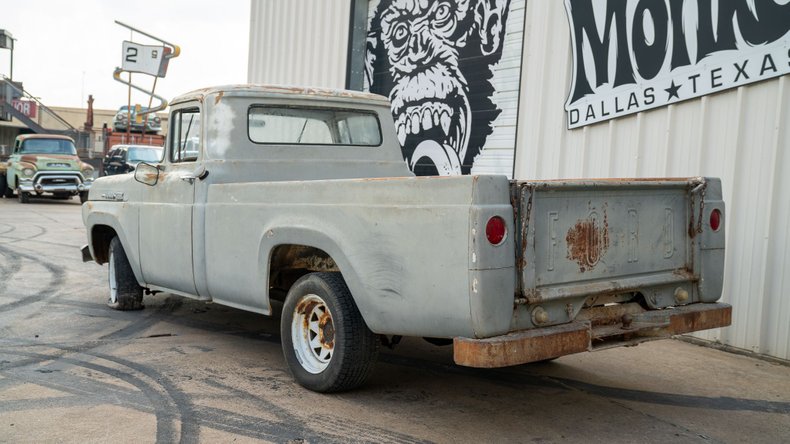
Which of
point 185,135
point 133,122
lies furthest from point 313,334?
point 133,122

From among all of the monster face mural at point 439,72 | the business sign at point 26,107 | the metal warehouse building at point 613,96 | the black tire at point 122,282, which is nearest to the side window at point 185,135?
the black tire at point 122,282

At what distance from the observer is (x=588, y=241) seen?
3.96 m

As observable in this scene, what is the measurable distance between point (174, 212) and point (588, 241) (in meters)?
3.13

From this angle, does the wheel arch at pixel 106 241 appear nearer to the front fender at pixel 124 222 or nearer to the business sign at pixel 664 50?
the front fender at pixel 124 222

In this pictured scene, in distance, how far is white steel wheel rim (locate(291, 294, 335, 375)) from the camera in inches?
175

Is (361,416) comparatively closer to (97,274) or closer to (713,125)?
(713,125)

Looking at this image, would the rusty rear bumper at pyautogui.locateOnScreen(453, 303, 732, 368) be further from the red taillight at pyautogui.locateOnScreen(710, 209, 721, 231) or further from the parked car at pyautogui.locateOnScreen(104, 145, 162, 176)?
the parked car at pyautogui.locateOnScreen(104, 145, 162, 176)

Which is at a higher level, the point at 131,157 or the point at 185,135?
the point at 131,157

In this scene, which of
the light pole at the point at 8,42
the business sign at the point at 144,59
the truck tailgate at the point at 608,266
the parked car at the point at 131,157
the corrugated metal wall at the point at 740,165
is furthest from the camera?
the light pole at the point at 8,42

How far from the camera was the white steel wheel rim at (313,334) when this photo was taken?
445 centimetres

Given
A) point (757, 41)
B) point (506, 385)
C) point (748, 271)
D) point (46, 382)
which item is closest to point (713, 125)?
point (757, 41)

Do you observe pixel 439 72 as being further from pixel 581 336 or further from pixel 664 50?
pixel 581 336

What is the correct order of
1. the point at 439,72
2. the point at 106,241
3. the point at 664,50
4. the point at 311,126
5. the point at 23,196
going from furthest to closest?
the point at 23,196 → the point at 439,72 → the point at 106,241 → the point at 664,50 → the point at 311,126

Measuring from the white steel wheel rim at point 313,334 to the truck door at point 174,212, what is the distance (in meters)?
1.20
